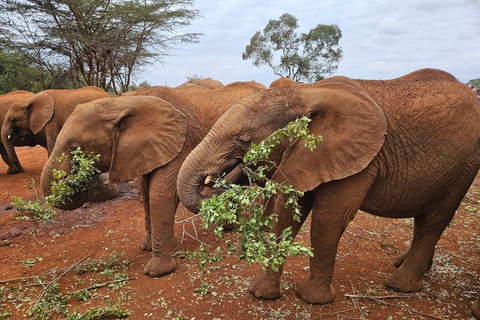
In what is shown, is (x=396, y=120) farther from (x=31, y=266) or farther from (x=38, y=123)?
(x=38, y=123)

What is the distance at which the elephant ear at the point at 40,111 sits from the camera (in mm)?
8914

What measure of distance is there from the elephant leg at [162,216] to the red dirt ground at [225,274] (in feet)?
0.53

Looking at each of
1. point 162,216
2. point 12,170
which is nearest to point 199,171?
point 162,216

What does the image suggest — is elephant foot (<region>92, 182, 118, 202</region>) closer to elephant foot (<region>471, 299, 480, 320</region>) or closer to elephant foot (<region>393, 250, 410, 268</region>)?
elephant foot (<region>393, 250, 410, 268</region>)

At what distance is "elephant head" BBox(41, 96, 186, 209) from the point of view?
409 cm

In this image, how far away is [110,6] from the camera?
19.8 metres

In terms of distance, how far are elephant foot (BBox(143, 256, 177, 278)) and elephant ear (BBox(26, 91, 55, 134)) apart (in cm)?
660

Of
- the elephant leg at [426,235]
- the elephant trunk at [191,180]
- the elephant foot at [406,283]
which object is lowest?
the elephant foot at [406,283]

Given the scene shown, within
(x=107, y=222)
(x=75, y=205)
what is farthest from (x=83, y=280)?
(x=107, y=222)

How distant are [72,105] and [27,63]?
16.0m

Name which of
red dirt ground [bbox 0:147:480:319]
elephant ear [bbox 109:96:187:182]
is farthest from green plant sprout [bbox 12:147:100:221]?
red dirt ground [bbox 0:147:480:319]

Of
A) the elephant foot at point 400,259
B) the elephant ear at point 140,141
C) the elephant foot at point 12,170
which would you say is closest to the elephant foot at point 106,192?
the elephant ear at point 140,141

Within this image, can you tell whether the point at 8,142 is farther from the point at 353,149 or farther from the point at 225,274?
the point at 353,149

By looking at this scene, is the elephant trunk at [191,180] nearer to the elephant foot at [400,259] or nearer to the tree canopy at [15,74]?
the elephant foot at [400,259]
